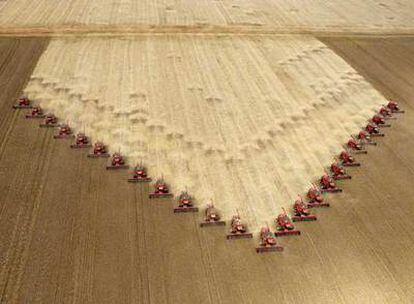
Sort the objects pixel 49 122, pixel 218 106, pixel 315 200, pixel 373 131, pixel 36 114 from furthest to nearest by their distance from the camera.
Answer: pixel 218 106 < pixel 373 131 < pixel 36 114 < pixel 49 122 < pixel 315 200

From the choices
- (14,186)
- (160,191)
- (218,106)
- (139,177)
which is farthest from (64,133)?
(218,106)

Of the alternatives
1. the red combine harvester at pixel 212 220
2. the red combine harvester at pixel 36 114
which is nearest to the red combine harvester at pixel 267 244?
the red combine harvester at pixel 212 220

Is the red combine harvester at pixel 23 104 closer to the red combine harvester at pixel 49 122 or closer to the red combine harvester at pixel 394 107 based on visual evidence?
the red combine harvester at pixel 49 122

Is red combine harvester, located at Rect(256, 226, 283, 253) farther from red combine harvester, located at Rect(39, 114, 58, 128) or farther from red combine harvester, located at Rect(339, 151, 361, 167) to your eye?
red combine harvester, located at Rect(39, 114, 58, 128)

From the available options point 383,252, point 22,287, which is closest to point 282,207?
point 383,252

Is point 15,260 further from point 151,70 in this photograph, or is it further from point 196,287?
point 151,70

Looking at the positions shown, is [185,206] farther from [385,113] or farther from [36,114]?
[385,113]

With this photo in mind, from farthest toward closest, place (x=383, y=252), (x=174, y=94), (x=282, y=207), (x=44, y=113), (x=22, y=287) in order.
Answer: (x=174, y=94)
(x=44, y=113)
(x=282, y=207)
(x=383, y=252)
(x=22, y=287)
